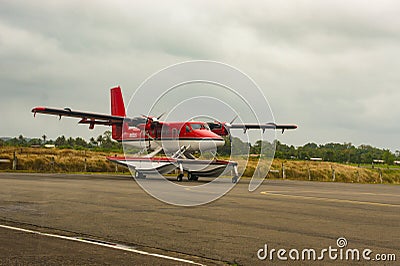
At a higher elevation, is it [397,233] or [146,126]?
[146,126]

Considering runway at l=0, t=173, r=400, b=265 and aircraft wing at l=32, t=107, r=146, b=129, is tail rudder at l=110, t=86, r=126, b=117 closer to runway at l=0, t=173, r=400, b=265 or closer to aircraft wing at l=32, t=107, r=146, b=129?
aircraft wing at l=32, t=107, r=146, b=129

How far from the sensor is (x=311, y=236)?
8.83 meters

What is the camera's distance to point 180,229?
9586 mm

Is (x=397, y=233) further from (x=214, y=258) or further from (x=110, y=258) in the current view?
(x=110, y=258)

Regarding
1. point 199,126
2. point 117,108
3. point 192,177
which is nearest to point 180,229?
point 192,177

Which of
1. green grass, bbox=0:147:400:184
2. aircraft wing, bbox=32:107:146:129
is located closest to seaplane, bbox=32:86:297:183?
aircraft wing, bbox=32:107:146:129

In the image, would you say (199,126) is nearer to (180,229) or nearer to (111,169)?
(111,169)

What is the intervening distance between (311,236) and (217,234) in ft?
5.53

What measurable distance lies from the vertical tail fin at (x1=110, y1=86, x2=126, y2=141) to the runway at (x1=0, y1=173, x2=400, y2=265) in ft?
67.6

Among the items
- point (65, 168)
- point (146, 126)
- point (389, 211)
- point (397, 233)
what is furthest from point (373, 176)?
point (397, 233)

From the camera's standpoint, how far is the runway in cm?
705

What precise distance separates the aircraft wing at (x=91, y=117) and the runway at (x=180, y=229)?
14.2m

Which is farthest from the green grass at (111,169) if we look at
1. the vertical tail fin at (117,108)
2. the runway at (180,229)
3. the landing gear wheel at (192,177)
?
the runway at (180,229)

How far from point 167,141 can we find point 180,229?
2157 cm
